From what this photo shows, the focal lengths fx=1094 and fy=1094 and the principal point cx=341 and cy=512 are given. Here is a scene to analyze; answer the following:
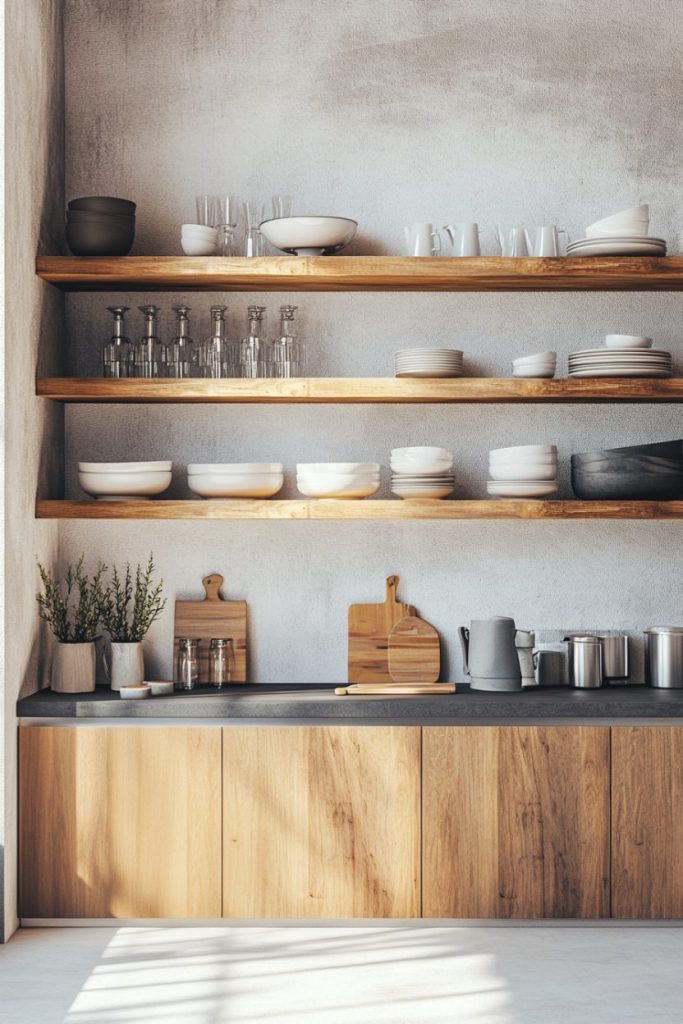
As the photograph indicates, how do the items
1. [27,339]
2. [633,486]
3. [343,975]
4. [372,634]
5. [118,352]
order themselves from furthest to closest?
1. [372,634]
2. [118,352]
3. [633,486]
4. [27,339]
5. [343,975]

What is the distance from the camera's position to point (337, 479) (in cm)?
354

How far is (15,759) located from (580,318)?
2.38 metres

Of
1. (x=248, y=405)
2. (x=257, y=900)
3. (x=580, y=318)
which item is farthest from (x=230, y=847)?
(x=580, y=318)

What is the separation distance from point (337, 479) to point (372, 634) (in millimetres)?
Answer: 593

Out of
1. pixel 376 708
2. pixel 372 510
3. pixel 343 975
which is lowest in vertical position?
pixel 343 975

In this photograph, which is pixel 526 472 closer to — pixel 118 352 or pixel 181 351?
pixel 181 351

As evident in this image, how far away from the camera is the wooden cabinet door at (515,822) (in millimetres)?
3328

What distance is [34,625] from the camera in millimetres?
3520

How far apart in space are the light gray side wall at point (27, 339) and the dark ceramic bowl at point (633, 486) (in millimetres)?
1803

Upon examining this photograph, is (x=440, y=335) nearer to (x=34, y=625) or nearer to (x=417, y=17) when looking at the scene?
(x=417, y=17)

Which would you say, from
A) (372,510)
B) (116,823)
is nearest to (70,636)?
(116,823)

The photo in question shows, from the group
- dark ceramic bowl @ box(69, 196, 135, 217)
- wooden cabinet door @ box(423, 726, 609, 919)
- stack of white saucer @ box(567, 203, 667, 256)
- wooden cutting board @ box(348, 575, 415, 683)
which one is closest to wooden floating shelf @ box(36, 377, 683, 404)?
stack of white saucer @ box(567, 203, 667, 256)

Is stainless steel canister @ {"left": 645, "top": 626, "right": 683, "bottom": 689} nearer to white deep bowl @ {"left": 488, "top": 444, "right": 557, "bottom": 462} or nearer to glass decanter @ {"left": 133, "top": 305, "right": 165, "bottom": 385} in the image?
white deep bowl @ {"left": 488, "top": 444, "right": 557, "bottom": 462}

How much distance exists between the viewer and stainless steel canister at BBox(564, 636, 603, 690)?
361cm
